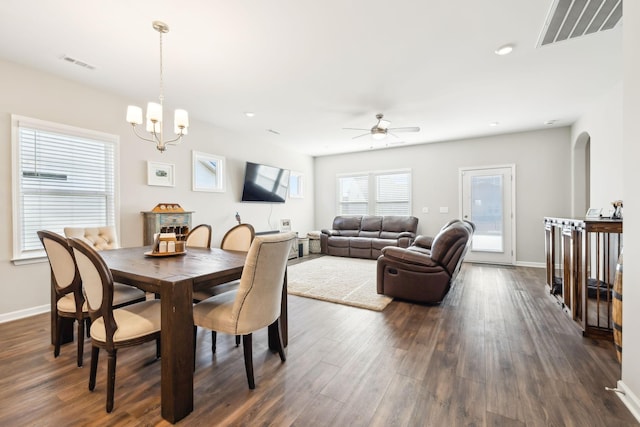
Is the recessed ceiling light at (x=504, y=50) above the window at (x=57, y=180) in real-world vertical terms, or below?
above

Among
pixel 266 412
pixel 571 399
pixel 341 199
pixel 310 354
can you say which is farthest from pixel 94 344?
pixel 341 199

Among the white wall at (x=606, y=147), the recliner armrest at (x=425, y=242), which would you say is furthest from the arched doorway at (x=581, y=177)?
the recliner armrest at (x=425, y=242)

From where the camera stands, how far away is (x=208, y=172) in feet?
16.7

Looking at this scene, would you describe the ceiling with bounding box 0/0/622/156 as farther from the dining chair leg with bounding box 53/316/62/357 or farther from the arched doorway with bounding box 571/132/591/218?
the dining chair leg with bounding box 53/316/62/357

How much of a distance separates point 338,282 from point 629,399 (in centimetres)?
313

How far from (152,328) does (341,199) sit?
6.50 m

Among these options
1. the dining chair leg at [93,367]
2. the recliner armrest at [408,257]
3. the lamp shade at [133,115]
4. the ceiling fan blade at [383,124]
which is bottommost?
the dining chair leg at [93,367]

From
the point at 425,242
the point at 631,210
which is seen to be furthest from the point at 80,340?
the point at 425,242

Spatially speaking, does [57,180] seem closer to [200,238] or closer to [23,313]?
[23,313]

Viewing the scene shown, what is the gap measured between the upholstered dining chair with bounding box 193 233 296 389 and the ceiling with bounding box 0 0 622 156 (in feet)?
→ 6.08

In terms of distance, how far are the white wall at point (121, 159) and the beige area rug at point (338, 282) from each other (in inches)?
66.7

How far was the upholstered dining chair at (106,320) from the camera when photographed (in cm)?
162

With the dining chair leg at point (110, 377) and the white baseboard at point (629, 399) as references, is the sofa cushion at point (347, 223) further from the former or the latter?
the dining chair leg at point (110, 377)

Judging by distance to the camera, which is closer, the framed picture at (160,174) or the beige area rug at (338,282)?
the beige area rug at (338,282)
